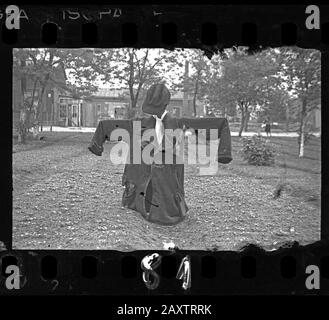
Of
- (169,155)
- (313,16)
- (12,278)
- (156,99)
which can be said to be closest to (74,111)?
(156,99)

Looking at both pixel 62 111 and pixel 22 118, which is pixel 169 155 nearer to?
pixel 62 111

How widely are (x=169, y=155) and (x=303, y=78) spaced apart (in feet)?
3.60

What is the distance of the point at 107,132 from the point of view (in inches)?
130

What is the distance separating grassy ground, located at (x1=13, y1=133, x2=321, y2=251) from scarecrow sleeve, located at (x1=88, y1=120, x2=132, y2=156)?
0.06 m

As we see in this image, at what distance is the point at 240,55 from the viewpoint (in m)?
3.22

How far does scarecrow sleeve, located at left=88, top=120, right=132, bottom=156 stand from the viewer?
3.29 meters

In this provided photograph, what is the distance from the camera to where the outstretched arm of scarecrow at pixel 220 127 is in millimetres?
3273

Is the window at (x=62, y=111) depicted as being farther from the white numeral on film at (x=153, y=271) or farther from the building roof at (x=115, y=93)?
the white numeral on film at (x=153, y=271)

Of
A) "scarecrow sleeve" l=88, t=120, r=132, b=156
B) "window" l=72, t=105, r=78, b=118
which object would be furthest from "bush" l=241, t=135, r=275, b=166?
"window" l=72, t=105, r=78, b=118

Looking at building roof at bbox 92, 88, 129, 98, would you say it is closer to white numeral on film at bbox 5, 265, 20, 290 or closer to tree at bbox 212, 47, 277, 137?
tree at bbox 212, 47, 277, 137

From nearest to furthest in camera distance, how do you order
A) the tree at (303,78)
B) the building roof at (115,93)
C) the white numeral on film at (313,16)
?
the white numeral on film at (313,16)
the tree at (303,78)
the building roof at (115,93)

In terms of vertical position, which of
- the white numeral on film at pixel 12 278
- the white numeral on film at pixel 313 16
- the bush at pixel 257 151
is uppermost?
the white numeral on film at pixel 313 16

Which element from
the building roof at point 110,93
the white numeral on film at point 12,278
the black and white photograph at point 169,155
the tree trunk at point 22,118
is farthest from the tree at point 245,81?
the white numeral on film at point 12,278

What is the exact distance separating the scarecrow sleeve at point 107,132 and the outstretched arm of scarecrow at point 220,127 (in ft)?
1.30
